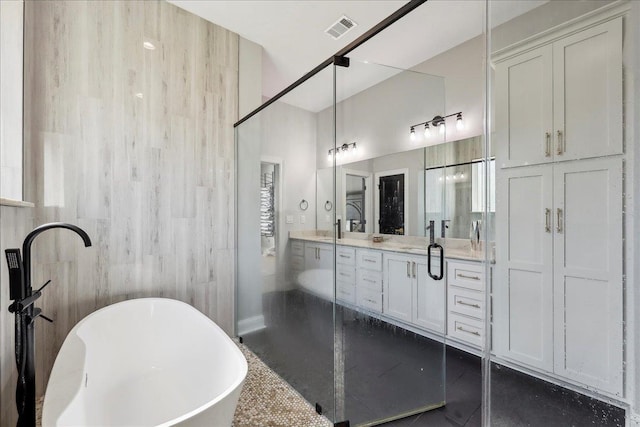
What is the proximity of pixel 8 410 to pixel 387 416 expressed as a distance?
6.62ft

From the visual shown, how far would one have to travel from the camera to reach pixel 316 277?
2.05m

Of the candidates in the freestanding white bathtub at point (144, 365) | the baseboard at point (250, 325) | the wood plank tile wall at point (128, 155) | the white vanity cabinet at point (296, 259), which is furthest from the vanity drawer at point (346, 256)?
the wood plank tile wall at point (128, 155)

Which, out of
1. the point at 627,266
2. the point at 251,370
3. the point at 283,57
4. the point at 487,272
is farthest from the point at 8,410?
the point at 283,57

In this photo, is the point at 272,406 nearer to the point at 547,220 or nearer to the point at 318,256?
the point at 318,256

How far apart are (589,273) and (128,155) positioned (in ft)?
9.97

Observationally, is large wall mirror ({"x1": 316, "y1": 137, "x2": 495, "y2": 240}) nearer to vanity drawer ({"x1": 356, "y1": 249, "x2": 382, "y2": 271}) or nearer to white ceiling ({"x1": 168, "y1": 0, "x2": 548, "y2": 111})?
vanity drawer ({"x1": 356, "y1": 249, "x2": 382, "y2": 271})

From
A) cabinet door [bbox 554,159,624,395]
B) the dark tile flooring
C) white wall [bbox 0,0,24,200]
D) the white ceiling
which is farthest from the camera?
the white ceiling

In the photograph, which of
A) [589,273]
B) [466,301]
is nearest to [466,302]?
[466,301]

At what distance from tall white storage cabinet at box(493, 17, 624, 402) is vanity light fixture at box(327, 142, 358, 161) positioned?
2.99 ft

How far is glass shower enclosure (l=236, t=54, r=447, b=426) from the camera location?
1903 millimetres

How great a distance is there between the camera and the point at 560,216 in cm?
156

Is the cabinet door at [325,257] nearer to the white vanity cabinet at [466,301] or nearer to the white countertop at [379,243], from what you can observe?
the white countertop at [379,243]

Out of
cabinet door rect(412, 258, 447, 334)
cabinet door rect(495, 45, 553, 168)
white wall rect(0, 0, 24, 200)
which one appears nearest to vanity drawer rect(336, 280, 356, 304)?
cabinet door rect(412, 258, 447, 334)

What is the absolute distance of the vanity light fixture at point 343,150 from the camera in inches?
76.5
